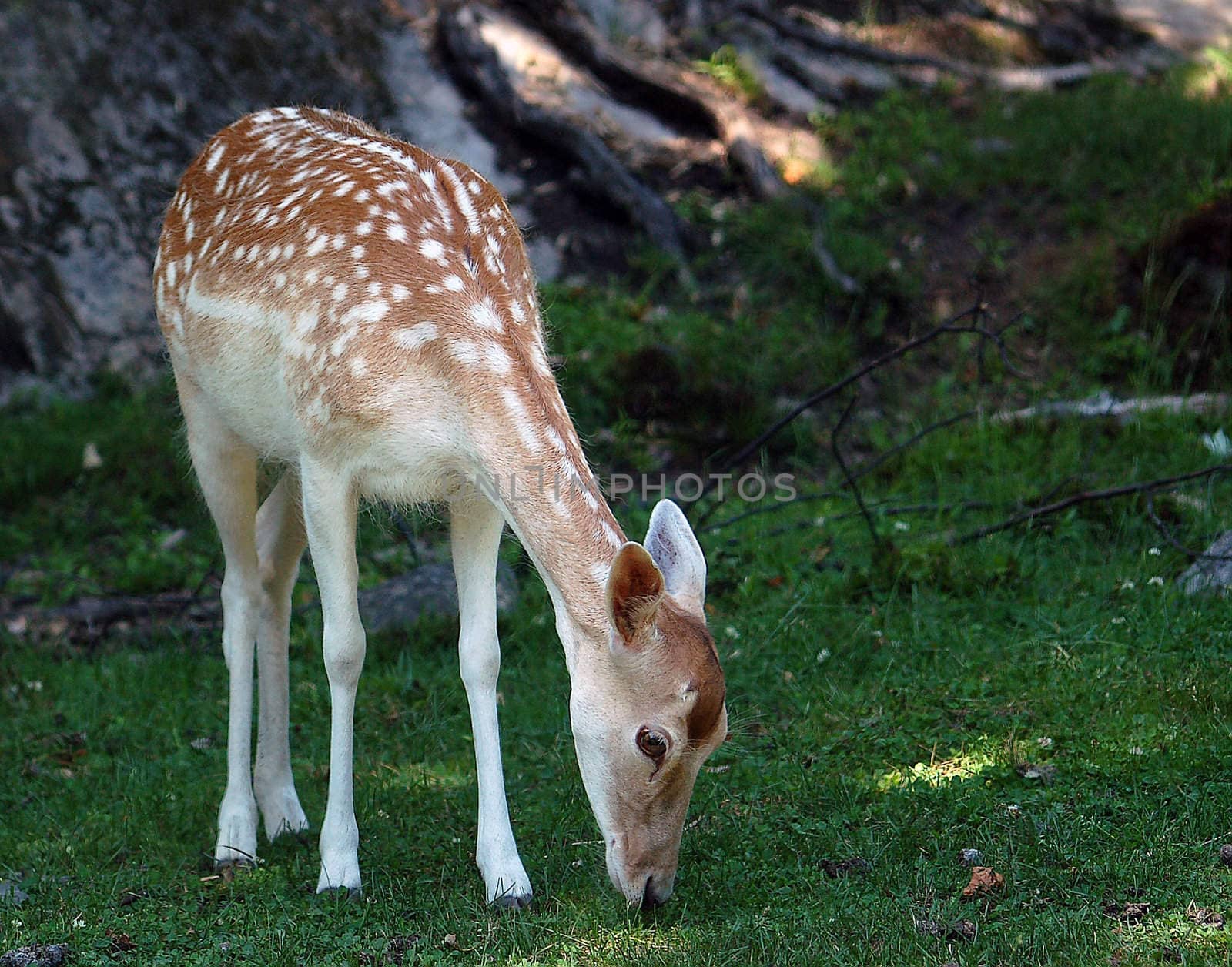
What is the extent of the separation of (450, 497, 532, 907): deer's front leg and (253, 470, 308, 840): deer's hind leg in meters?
0.87

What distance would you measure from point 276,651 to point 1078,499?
3680 millimetres

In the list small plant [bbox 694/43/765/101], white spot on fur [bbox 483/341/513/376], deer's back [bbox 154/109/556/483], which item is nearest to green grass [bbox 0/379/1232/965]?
deer's back [bbox 154/109/556/483]

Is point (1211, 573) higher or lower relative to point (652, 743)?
lower

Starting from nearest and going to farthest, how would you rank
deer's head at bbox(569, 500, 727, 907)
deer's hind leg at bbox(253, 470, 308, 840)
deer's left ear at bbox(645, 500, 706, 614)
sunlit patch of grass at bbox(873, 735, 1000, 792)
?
deer's head at bbox(569, 500, 727, 907) → deer's left ear at bbox(645, 500, 706, 614) → sunlit patch of grass at bbox(873, 735, 1000, 792) → deer's hind leg at bbox(253, 470, 308, 840)

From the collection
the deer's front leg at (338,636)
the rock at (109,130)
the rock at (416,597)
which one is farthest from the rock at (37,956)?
the rock at (109,130)

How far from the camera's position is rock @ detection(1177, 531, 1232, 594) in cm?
582

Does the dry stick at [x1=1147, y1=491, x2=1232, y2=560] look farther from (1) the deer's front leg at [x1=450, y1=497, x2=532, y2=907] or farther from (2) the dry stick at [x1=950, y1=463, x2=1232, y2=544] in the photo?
(1) the deer's front leg at [x1=450, y1=497, x2=532, y2=907]

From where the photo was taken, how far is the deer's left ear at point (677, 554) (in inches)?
162

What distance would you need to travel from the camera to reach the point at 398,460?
14.1 ft

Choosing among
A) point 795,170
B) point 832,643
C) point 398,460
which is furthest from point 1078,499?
point 795,170

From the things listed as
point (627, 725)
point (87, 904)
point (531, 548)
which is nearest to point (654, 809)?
point (627, 725)

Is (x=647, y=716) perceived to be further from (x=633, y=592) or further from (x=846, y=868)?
(x=846, y=868)

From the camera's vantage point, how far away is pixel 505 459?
4102 millimetres

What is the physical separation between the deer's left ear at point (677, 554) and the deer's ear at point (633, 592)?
22cm
